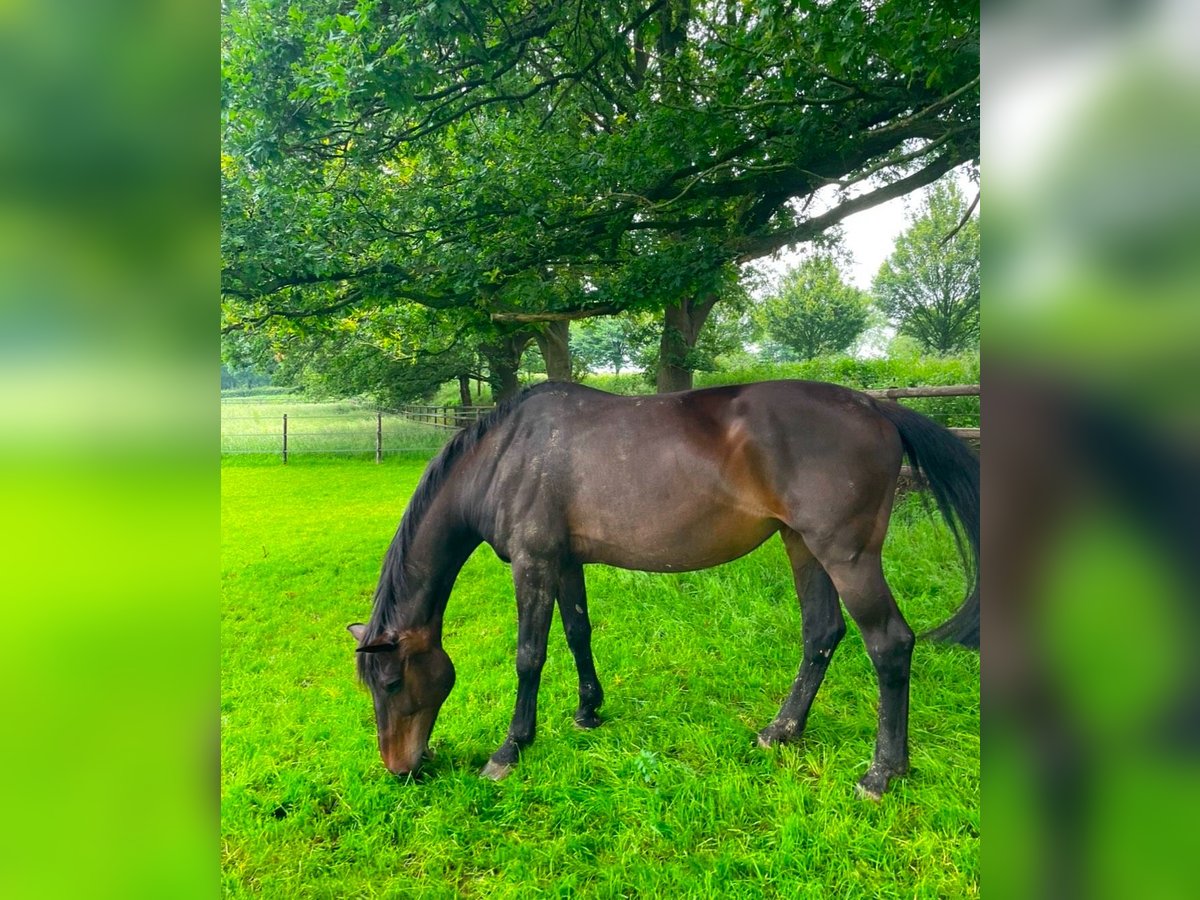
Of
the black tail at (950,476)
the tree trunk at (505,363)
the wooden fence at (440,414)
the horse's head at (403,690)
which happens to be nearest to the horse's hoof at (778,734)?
the black tail at (950,476)

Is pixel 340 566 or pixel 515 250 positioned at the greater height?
pixel 515 250

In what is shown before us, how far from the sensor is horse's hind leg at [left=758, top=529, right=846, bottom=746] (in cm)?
301

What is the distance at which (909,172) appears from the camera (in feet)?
18.8

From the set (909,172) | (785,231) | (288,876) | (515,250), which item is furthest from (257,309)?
(909,172)

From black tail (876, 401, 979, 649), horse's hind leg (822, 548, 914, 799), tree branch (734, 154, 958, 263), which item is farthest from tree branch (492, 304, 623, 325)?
horse's hind leg (822, 548, 914, 799)

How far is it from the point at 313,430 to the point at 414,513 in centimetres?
867

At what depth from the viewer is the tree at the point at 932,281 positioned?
336 inches

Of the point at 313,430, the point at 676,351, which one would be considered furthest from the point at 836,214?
the point at 313,430

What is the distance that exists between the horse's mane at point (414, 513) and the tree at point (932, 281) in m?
7.14

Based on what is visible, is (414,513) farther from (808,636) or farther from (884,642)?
(884,642)

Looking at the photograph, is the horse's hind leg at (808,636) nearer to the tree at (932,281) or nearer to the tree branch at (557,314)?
the tree branch at (557,314)
